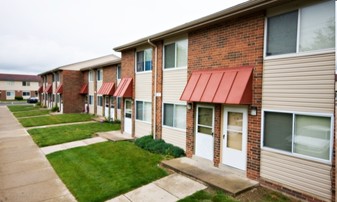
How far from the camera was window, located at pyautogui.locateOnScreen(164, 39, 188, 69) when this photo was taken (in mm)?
9672

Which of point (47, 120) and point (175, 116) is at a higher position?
point (175, 116)

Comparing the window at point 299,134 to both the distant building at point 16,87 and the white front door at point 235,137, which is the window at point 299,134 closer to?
the white front door at point 235,137

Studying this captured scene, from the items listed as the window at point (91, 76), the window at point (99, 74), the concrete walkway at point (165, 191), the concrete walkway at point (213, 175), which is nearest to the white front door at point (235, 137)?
the concrete walkway at point (213, 175)

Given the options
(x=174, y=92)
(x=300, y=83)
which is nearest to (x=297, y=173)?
(x=300, y=83)

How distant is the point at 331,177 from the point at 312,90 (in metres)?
2.16

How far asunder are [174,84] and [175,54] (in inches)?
57.7

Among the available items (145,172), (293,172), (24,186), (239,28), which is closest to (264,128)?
(293,172)

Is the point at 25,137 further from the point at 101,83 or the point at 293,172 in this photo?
the point at 293,172

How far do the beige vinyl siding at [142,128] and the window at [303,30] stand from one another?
7.61 m

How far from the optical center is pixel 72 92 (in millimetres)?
27062

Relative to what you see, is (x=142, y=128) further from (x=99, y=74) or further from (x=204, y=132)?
(x=99, y=74)

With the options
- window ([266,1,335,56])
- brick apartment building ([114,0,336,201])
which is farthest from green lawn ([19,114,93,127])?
window ([266,1,335,56])

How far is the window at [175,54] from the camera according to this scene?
9.67 metres

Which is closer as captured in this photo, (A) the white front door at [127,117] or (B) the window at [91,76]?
(A) the white front door at [127,117]
